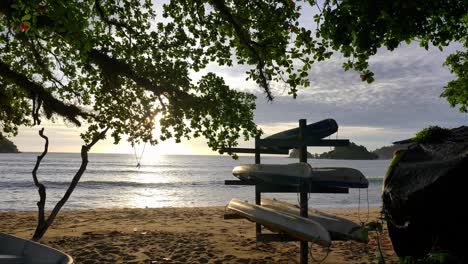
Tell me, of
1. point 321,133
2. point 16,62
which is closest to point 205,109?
point 321,133

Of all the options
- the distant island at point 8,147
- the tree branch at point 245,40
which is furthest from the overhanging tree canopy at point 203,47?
the distant island at point 8,147

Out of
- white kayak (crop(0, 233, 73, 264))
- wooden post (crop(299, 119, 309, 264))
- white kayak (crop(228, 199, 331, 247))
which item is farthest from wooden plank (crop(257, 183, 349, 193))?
white kayak (crop(0, 233, 73, 264))

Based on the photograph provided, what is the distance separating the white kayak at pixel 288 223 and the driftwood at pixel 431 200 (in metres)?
1.18

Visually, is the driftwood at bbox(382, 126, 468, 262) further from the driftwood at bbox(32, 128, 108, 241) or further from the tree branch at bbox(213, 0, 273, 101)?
the driftwood at bbox(32, 128, 108, 241)

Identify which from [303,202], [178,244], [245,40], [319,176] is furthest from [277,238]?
[245,40]

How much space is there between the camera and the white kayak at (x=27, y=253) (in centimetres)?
411

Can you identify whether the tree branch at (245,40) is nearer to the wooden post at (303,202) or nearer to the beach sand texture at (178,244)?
the wooden post at (303,202)

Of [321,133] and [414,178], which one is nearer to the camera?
[414,178]

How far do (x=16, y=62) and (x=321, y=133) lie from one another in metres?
10.9

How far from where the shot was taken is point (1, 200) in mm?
30672

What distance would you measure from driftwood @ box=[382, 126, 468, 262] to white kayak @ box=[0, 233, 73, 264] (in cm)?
447

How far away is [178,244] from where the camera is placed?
10273mm

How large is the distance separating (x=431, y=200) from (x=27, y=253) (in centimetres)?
573

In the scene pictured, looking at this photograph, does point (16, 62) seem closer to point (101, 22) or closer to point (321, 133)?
point (101, 22)
